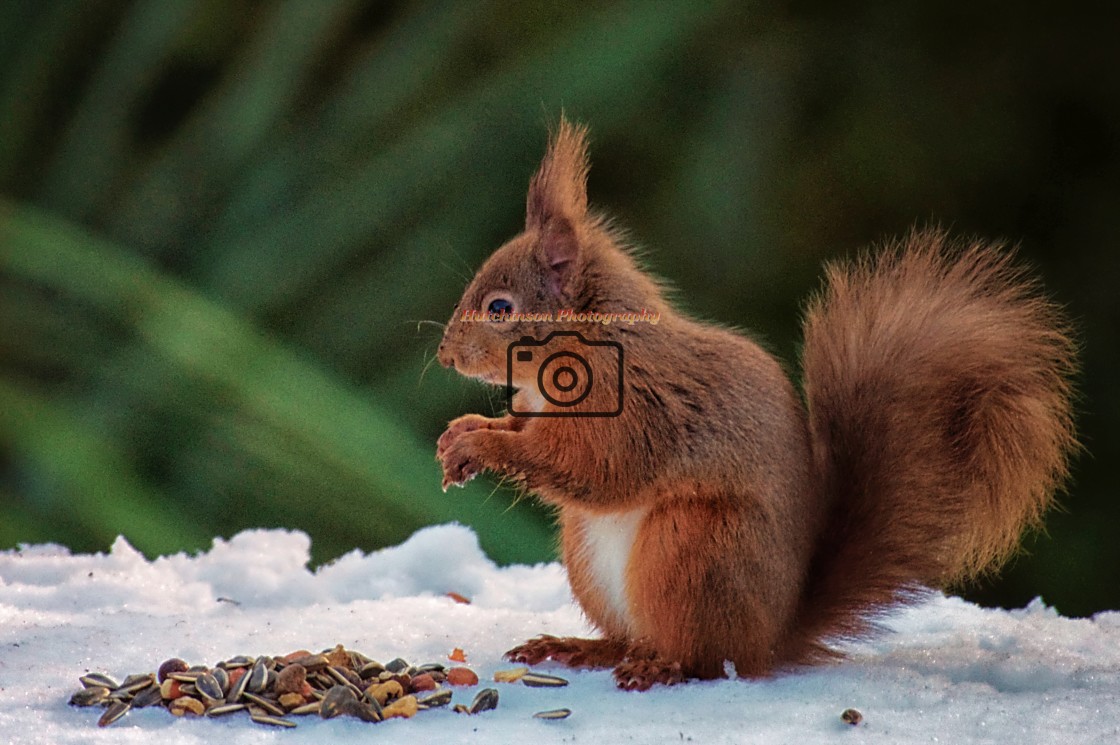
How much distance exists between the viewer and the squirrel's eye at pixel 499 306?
73.5 inches

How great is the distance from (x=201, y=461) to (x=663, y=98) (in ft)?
4.32

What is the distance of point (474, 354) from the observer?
72.5 inches

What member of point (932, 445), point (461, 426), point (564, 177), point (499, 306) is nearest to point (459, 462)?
point (461, 426)

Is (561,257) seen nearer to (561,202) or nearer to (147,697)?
(561,202)

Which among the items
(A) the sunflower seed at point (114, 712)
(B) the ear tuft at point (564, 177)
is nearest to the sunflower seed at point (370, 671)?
(A) the sunflower seed at point (114, 712)

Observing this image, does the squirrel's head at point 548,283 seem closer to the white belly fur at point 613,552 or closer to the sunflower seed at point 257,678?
the white belly fur at point 613,552

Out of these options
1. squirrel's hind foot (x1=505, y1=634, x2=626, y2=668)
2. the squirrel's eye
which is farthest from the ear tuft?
squirrel's hind foot (x1=505, y1=634, x2=626, y2=668)

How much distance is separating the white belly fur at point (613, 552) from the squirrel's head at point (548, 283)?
11.2 inches

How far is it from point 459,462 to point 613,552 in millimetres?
289

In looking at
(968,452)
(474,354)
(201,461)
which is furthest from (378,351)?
(968,452)

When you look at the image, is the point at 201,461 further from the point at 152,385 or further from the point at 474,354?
the point at 474,354

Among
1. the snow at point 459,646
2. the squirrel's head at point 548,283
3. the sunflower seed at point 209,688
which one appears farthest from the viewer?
the squirrel's head at point 548,283

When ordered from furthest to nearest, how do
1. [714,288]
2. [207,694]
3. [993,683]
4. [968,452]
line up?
[714,288], [968,452], [993,683], [207,694]

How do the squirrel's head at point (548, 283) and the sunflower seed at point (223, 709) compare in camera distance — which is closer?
the sunflower seed at point (223, 709)
